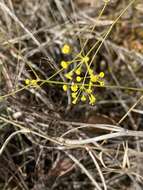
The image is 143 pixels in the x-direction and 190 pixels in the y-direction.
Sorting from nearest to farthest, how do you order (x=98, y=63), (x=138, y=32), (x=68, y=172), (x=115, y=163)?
1. (x=115, y=163)
2. (x=68, y=172)
3. (x=98, y=63)
4. (x=138, y=32)

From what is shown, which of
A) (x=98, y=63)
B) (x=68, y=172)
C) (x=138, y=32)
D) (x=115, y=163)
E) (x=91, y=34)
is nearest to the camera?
(x=115, y=163)

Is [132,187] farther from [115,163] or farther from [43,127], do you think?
[43,127]

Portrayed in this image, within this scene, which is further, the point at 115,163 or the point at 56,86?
the point at 56,86

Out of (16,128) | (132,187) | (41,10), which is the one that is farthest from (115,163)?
(41,10)

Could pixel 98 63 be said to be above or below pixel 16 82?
below

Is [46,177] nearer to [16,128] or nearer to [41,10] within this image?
[16,128]

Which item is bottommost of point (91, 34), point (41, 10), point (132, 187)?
point (132, 187)
